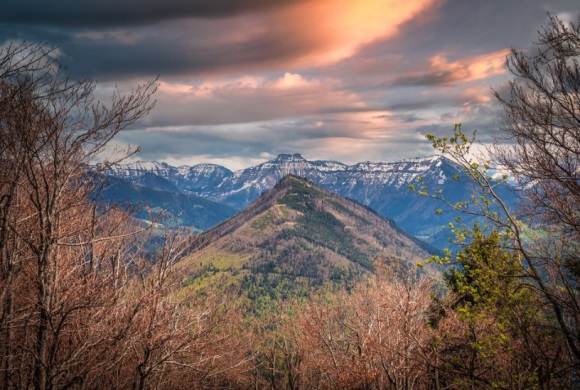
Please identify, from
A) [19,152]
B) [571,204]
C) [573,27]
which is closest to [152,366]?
[19,152]

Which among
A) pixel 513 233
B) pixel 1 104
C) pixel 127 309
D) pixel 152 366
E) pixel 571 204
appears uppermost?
pixel 1 104

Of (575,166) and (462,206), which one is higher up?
(575,166)

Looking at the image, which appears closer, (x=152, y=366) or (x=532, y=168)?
(x=532, y=168)

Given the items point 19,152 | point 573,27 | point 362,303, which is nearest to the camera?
point 573,27

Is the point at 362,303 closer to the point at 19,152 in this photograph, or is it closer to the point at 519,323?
the point at 519,323

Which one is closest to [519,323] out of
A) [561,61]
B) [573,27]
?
[561,61]

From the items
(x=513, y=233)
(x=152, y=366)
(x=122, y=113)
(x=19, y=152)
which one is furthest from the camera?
(x=152, y=366)

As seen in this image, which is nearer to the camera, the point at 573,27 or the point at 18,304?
the point at 573,27

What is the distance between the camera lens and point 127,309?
14.7 metres

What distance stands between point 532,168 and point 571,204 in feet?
9.30

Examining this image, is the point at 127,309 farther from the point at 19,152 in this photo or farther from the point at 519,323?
the point at 519,323

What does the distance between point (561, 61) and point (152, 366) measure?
17308mm

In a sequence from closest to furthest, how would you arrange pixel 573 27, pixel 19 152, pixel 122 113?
pixel 573 27 → pixel 19 152 → pixel 122 113

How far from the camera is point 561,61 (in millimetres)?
10719
